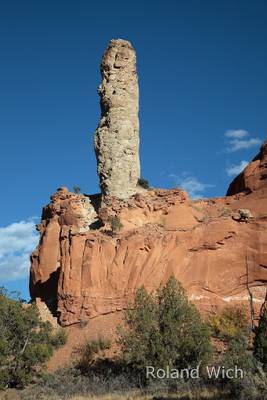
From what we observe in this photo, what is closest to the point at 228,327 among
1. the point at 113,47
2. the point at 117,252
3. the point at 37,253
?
the point at 117,252

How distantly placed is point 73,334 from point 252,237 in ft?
40.7

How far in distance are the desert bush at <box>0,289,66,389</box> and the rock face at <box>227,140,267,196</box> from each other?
17.3m

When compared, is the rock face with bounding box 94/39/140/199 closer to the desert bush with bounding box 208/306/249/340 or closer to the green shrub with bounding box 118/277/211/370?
the desert bush with bounding box 208/306/249/340

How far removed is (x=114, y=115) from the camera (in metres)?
42.7

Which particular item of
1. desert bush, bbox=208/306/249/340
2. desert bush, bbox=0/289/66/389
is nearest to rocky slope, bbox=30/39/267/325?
desert bush, bbox=208/306/249/340

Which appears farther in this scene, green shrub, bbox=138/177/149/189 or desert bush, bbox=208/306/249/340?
green shrub, bbox=138/177/149/189

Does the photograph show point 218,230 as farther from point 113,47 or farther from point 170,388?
point 113,47

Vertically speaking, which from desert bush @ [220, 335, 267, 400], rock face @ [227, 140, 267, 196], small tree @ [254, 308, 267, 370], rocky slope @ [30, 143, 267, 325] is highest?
rock face @ [227, 140, 267, 196]

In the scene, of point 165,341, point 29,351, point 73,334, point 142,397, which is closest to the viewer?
point 142,397

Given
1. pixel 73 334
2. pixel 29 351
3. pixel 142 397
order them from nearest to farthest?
pixel 142 397 < pixel 29 351 < pixel 73 334

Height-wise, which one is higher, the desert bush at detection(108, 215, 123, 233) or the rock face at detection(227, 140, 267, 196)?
the rock face at detection(227, 140, 267, 196)

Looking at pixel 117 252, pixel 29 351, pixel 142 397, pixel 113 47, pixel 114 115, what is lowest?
pixel 142 397

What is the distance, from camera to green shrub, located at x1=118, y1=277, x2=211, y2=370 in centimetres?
2478

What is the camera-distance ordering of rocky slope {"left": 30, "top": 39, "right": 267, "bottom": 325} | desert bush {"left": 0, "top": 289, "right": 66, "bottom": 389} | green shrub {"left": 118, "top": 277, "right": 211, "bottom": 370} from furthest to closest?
rocky slope {"left": 30, "top": 39, "right": 267, "bottom": 325}
desert bush {"left": 0, "top": 289, "right": 66, "bottom": 389}
green shrub {"left": 118, "top": 277, "right": 211, "bottom": 370}
